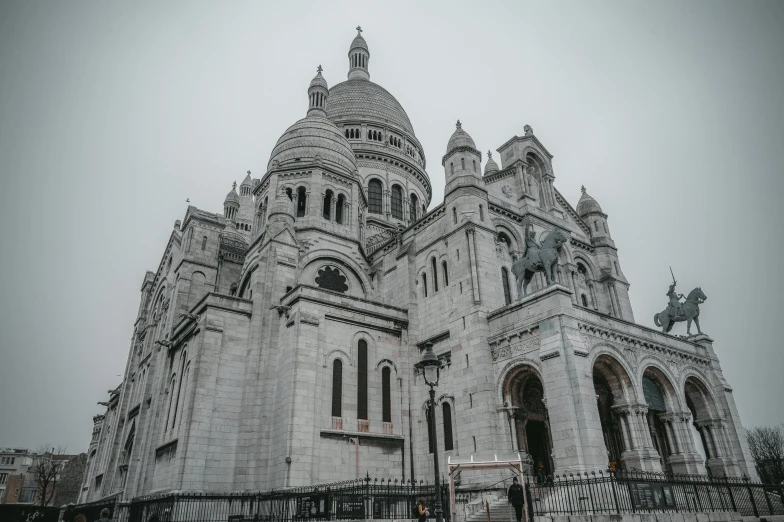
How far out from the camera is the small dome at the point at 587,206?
119 ft

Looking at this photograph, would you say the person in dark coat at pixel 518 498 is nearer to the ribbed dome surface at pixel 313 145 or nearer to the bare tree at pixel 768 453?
the ribbed dome surface at pixel 313 145

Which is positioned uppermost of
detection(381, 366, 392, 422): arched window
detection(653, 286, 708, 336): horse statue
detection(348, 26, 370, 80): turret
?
detection(348, 26, 370, 80): turret

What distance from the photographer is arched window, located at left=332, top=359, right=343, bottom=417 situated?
2509cm

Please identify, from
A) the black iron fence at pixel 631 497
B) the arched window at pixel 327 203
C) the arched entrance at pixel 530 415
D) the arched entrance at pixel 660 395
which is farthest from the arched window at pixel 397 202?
the black iron fence at pixel 631 497

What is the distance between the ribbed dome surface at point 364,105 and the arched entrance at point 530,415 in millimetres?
33662

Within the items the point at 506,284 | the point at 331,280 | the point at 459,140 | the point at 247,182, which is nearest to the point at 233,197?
the point at 247,182

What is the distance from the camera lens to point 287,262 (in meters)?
28.9

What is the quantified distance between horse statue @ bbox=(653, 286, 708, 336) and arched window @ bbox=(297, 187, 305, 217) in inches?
866

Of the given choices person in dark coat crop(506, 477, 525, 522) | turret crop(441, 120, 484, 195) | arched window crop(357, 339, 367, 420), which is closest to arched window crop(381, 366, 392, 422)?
arched window crop(357, 339, 367, 420)

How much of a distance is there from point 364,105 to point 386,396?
110 feet

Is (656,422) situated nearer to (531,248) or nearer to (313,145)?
(531,248)

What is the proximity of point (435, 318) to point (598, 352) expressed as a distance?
8.68 m

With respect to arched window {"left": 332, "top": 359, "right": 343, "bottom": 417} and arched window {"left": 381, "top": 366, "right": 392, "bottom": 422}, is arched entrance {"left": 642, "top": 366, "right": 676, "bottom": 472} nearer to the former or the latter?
arched window {"left": 381, "top": 366, "right": 392, "bottom": 422}

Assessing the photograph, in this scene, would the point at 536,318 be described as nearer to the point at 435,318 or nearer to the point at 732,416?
the point at 435,318
